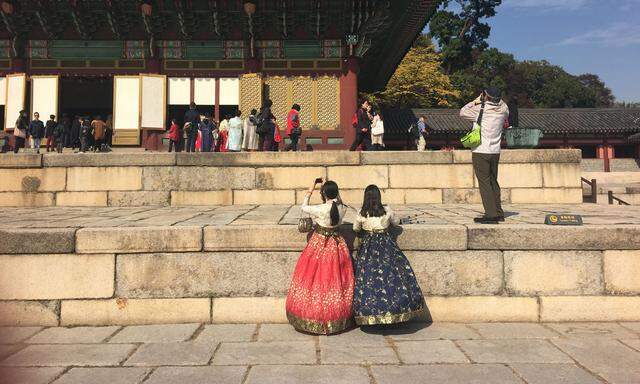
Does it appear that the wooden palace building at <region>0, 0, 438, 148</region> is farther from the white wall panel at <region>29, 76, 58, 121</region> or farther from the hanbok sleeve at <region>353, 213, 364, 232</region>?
the hanbok sleeve at <region>353, 213, 364, 232</region>

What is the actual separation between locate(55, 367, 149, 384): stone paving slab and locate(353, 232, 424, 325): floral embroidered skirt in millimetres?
1774

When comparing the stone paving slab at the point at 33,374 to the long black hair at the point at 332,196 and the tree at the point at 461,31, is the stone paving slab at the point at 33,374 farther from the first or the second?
the tree at the point at 461,31

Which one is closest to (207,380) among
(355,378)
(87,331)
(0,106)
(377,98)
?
(355,378)

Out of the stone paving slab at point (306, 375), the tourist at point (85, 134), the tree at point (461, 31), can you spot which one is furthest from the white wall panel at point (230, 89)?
the tree at point (461, 31)

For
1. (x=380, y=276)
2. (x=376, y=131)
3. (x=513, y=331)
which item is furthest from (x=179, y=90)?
(x=513, y=331)

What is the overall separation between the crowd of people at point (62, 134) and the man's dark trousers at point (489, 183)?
35.5 feet

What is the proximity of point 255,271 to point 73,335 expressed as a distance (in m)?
1.75

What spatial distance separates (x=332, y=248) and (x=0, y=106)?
17.7 meters

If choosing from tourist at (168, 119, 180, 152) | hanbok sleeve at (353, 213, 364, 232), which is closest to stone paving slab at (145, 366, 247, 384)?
hanbok sleeve at (353, 213, 364, 232)

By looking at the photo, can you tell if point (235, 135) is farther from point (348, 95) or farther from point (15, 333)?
point (15, 333)

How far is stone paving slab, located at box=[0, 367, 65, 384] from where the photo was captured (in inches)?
101

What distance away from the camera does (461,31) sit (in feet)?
111

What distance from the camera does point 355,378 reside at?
2.58m

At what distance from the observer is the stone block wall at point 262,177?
752 cm
